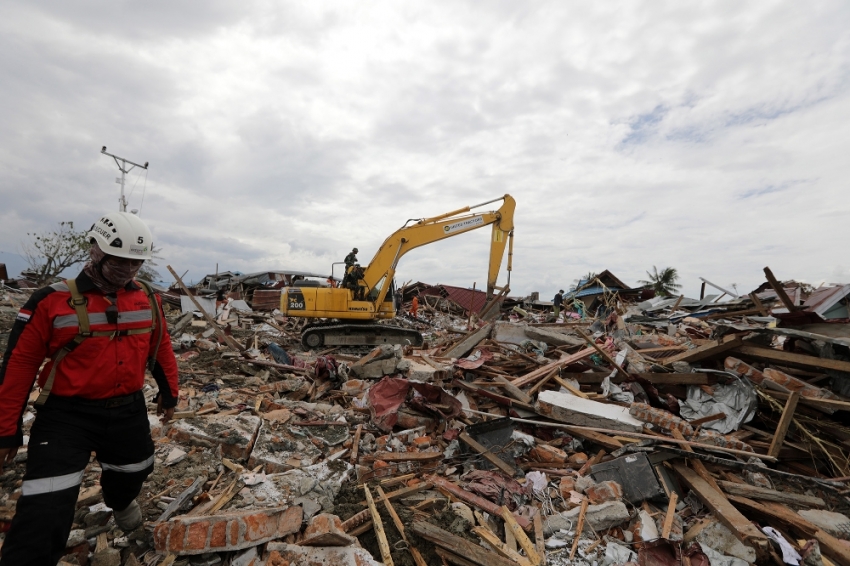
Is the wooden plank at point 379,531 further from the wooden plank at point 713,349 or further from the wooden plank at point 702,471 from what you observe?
the wooden plank at point 713,349

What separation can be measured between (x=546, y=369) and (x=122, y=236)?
18.7 feet

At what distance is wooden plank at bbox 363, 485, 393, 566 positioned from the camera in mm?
2900

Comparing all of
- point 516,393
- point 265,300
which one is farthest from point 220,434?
point 265,300

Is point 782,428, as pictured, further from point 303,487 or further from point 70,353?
point 70,353

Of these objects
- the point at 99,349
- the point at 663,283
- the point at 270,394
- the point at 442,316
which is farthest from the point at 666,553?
the point at 663,283

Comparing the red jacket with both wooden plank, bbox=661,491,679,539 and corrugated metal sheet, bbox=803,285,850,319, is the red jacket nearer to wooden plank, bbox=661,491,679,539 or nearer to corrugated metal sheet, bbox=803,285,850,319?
wooden plank, bbox=661,491,679,539

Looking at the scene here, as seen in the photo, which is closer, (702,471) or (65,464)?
(65,464)

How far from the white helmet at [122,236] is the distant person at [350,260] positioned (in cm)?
876

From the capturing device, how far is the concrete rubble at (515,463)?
3074 mm

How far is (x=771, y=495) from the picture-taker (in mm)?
3689

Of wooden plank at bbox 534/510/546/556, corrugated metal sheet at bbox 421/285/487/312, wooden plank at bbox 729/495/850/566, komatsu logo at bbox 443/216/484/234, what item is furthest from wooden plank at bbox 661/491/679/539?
corrugated metal sheet at bbox 421/285/487/312

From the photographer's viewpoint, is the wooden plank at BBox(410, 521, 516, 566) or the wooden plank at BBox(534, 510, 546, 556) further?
the wooden plank at BBox(534, 510, 546, 556)

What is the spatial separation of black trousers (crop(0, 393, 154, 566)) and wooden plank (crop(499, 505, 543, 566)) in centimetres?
278

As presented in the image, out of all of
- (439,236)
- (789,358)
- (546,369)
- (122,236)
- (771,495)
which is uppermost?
(439,236)
